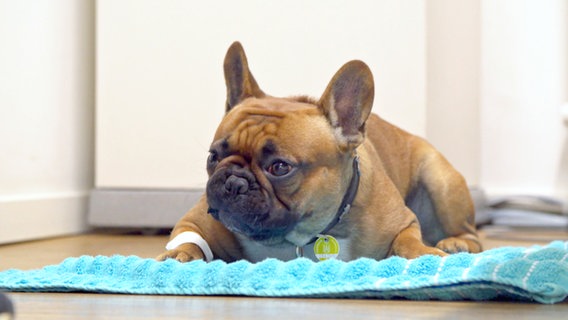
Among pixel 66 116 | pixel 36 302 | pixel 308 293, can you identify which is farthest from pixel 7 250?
pixel 308 293

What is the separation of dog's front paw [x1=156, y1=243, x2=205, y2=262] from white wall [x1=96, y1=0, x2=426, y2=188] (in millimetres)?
962

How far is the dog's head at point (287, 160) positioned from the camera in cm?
140

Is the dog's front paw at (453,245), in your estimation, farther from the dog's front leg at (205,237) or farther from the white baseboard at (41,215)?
the white baseboard at (41,215)

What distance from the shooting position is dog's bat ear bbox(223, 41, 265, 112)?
159 cm

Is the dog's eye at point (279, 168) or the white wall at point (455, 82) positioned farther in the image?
the white wall at point (455, 82)

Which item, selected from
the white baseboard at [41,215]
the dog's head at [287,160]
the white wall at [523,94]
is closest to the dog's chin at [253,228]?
the dog's head at [287,160]

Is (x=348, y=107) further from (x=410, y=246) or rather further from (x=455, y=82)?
(x=455, y=82)

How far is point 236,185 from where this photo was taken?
138cm

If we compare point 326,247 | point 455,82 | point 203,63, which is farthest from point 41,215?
point 455,82

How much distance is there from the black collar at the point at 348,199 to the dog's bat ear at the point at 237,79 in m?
0.24

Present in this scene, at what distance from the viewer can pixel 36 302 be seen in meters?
1.21

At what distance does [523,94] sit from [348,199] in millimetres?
1715

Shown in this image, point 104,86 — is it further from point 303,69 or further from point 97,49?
point 303,69

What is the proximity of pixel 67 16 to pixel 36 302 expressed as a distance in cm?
144
